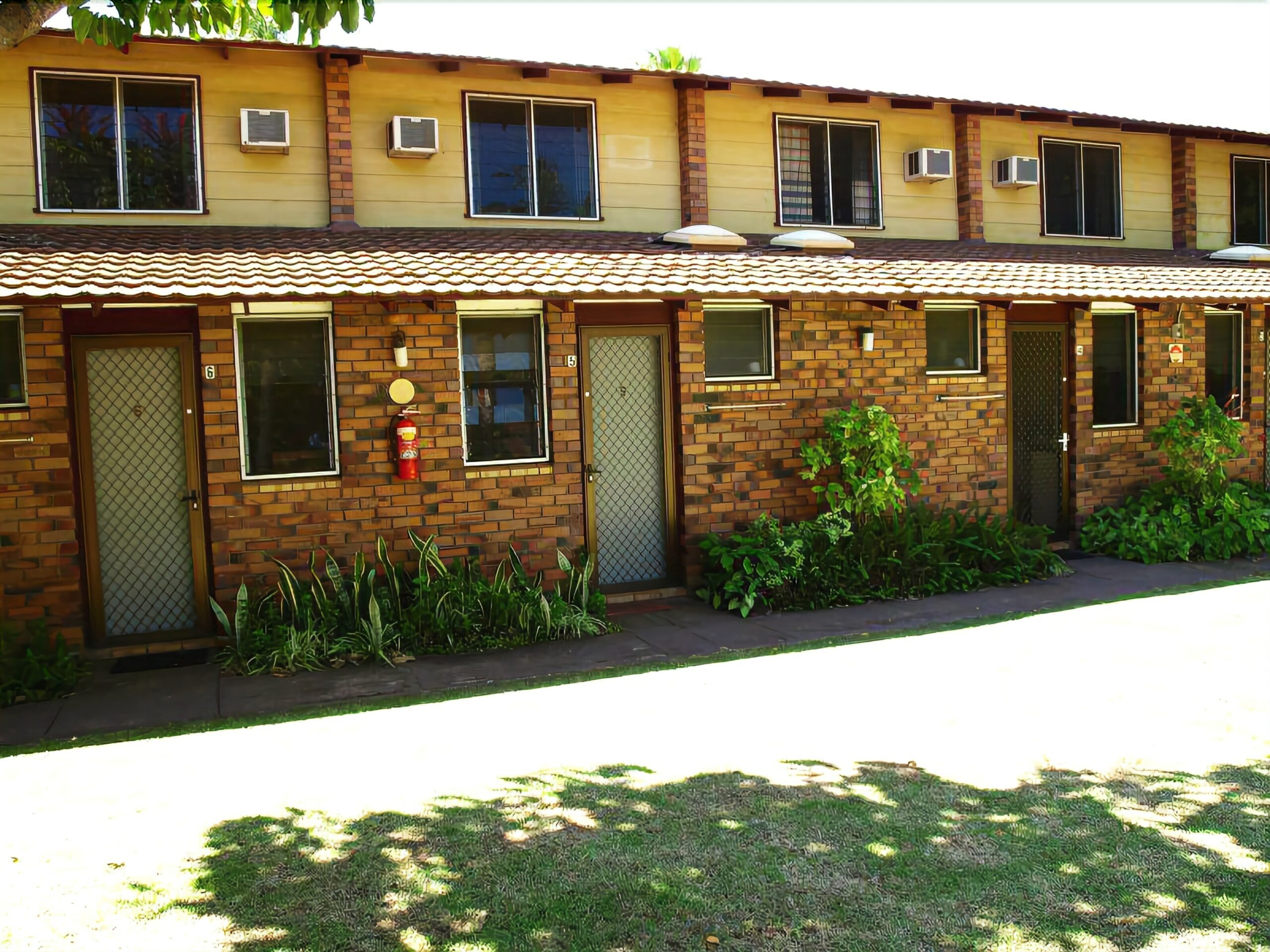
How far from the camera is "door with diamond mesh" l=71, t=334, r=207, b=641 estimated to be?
8656mm

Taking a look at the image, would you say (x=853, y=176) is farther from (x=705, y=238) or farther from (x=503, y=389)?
(x=503, y=389)

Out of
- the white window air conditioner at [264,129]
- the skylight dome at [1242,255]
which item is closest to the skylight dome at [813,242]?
the white window air conditioner at [264,129]

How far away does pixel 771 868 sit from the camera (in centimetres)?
426

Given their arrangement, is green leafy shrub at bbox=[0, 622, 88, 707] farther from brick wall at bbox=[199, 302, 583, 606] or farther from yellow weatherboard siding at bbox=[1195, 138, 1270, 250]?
yellow weatherboard siding at bbox=[1195, 138, 1270, 250]

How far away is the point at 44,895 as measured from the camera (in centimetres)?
416

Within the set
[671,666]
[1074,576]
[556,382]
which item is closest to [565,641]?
[671,666]

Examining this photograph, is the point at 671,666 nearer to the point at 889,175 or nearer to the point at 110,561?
the point at 110,561

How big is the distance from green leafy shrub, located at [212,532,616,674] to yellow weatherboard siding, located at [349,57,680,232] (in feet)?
11.4

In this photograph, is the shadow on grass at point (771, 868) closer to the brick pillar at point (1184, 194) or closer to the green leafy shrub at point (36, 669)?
the green leafy shrub at point (36, 669)

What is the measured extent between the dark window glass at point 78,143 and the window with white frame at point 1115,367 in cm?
1061

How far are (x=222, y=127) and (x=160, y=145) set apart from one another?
0.57 m

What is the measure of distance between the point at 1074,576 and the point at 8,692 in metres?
9.33

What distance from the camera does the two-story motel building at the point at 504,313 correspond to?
8602mm

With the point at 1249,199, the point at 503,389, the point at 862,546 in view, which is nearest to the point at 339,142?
the point at 503,389
